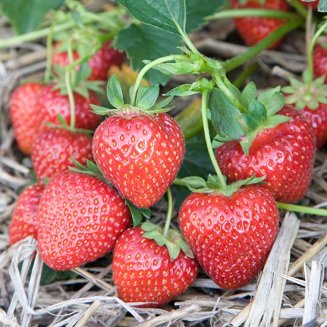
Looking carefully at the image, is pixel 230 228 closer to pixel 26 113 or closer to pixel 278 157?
pixel 278 157

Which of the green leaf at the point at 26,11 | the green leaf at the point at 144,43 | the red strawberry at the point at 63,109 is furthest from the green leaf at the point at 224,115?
the green leaf at the point at 26,11

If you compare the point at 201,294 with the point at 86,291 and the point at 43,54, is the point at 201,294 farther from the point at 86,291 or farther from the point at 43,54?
the point at 43,54

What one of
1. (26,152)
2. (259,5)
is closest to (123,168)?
(26,152)

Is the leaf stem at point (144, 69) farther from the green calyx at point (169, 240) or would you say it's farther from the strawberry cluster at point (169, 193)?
the green calyx at point (169, 240)

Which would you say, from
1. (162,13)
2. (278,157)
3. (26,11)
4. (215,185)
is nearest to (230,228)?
(215,185)

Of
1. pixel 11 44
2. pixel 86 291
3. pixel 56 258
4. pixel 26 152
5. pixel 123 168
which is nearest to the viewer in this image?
pixel 123 168

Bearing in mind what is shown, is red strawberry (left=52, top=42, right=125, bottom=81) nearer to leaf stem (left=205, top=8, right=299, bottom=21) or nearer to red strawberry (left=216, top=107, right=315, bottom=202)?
leaf stem (left=205, top=8, right=299, bottom=21)
